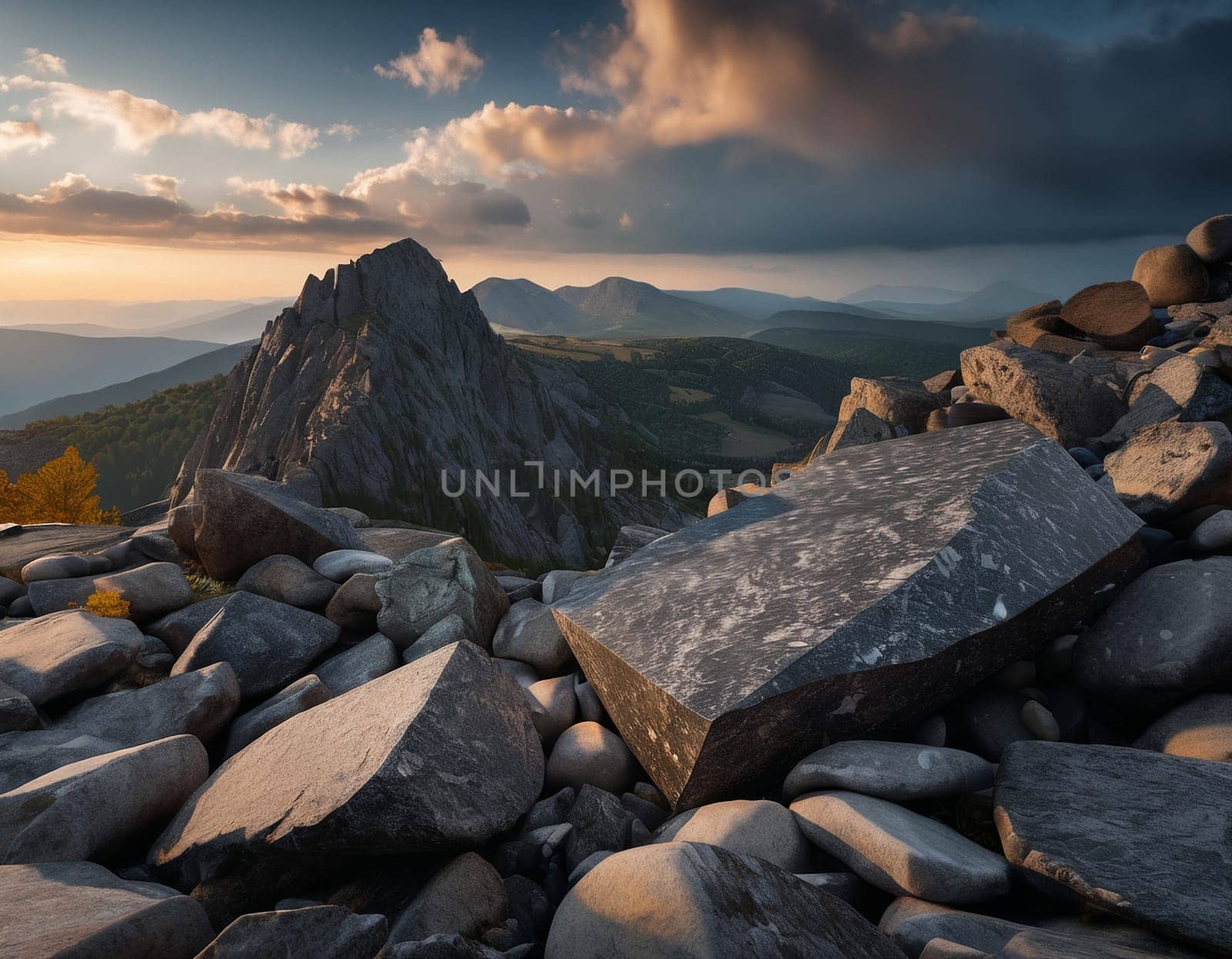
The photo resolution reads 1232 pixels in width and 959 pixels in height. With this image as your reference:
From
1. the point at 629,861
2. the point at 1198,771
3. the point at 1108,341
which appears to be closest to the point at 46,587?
the point at 629,861

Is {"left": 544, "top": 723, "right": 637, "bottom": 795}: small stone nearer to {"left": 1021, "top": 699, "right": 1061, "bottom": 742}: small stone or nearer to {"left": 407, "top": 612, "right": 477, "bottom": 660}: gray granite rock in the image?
{"left": 407, "top": 612, "right": 477, "bottom": 660}: gray granite rock

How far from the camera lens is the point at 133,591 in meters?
7.64

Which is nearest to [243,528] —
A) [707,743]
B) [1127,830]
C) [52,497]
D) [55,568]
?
[55,568]

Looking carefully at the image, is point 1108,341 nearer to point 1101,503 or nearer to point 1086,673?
point 1101,503

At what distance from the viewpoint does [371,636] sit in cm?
736

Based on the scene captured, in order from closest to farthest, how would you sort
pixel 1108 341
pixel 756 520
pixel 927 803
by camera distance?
1. pixel 927 803
2. pixel 756 520
3. pixel 1108 341

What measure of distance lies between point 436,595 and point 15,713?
360cm

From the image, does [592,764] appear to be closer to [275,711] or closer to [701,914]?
[701,914]

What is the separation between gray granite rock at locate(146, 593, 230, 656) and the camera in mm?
7211

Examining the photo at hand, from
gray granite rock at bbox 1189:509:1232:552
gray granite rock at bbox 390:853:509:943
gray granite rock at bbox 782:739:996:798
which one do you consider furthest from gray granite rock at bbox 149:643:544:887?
gray granite rock at bbox 1189:509:1232:552

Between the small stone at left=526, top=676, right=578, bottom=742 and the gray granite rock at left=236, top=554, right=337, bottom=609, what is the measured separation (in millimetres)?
3304

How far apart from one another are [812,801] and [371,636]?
5.15 m

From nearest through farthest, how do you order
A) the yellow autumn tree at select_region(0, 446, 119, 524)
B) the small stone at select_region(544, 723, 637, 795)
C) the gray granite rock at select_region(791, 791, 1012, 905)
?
the gray granite rock at select_region(791, 791, 1012, 905) < the small stone at select_region(544, 723, 637, 795) < the yellow autumn tree at select_region(0, 446, 119, 524)

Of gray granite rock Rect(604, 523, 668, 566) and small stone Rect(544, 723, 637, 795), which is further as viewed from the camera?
gray granite rock Rect(604, 523, 668, 566)
